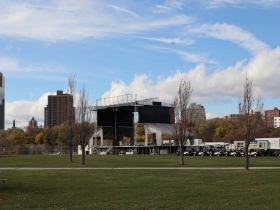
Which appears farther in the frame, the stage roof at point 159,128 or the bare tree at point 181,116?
the stage roof at point 159,128

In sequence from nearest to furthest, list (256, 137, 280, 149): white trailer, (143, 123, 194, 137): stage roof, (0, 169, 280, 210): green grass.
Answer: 1. (0, 169, 280, 210): green grass
2. (256, 137, 280, 149): white trailer
3. (143, 123, 194, 137): stage roof

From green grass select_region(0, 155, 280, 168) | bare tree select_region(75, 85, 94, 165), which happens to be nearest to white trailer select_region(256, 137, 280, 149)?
green grass select_region(0, 155, 280, 168)

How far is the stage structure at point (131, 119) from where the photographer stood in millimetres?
90875

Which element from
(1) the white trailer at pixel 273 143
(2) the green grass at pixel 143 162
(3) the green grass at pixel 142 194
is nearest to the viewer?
(3) the green grass at pixel 142 194

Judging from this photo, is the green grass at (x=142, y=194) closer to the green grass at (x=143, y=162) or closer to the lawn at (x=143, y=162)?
the lawn at (x=143, y=162)

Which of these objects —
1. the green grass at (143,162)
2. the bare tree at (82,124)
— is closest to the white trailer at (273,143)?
the green grass at (143,162)

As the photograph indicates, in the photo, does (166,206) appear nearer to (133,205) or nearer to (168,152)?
(133,205)

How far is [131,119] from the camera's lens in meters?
106

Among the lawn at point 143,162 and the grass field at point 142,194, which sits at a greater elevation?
the grass field at point 142,194

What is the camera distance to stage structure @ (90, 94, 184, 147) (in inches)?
3578

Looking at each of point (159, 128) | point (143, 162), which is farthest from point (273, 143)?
point (143, 162)

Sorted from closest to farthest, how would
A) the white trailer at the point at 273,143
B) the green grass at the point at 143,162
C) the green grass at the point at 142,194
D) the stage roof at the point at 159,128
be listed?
the green grass at the point at 142,194
the green grass at the point at 143,162
the white trailer at the point at 273,143
the stage roof at the point at 159,128

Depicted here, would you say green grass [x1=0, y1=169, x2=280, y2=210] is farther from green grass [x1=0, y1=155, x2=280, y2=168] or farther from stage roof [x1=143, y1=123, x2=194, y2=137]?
stage roof [x1=143, y1=123, x2=194, y2=137]

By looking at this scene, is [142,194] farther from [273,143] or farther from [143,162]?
[273,143]
